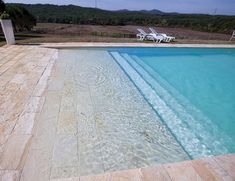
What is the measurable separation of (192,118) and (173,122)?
43 centimetres

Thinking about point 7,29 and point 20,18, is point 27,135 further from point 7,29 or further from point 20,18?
point 20,18

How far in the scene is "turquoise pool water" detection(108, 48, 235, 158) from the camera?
9.04ft

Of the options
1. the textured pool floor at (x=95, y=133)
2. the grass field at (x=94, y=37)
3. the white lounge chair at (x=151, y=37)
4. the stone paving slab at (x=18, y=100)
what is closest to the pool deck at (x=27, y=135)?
the stone paving slab at (x=18, y=100)

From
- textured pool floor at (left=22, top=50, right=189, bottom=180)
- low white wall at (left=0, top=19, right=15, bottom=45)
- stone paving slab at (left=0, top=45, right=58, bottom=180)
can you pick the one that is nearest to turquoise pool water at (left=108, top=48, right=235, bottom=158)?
textured pool floor at (left=22, top=50, right=189, bottom=180)

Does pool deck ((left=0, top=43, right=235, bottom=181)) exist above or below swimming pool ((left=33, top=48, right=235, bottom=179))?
above

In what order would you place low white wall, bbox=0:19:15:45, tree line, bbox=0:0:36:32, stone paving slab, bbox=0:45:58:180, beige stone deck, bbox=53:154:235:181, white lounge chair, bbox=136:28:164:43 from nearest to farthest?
beige stone deck, bbox=53:154:235:181, stone paving slab, bbox=0:45:58:180, low white wall, bbox=0:19:15:45, white lounge chair, bbox=136:28:164:43, tree line, bbox=0:0:36:32

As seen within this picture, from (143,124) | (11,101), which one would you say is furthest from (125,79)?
(11,101)

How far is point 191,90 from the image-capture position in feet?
14.9

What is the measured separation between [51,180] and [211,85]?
4.36 metres

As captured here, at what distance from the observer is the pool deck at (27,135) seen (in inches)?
72.7

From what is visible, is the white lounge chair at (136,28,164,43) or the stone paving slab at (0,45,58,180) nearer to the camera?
the stone paving slab at (0,45,58,180)

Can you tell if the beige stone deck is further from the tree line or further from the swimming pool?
the tree line

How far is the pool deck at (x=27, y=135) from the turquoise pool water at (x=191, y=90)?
0.43 meters

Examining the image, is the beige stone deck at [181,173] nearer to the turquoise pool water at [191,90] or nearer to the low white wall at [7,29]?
the turquoise pool water at [191,90]
